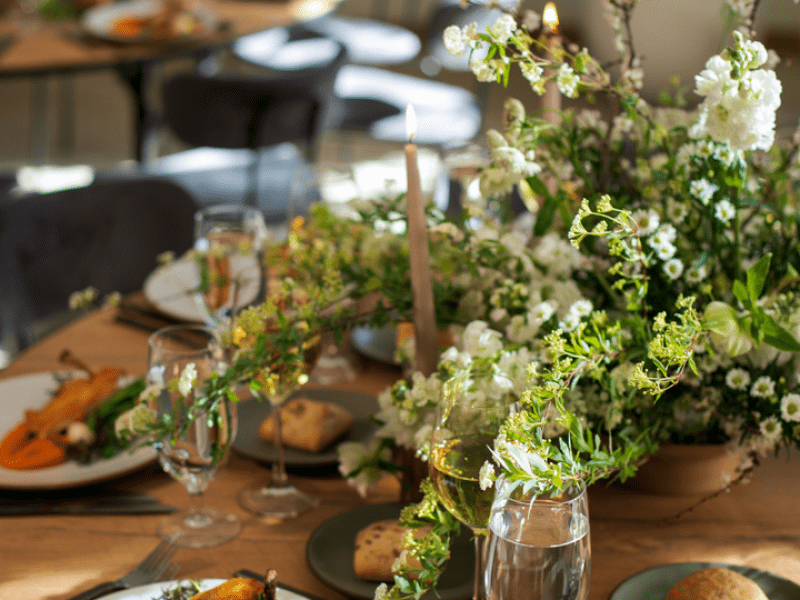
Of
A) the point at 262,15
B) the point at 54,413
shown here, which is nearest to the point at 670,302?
the point at 54,413

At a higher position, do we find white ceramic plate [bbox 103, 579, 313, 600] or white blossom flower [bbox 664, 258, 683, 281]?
white blossom flower [bbox 664, 258, 683, 281]

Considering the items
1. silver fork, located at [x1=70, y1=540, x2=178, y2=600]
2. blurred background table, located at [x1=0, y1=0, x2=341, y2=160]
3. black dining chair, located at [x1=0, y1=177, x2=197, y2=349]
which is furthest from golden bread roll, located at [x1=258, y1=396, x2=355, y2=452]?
blurred background table, located at [x1=0, y1=0, x2=341, y2=160]

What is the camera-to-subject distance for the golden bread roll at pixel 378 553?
797mm

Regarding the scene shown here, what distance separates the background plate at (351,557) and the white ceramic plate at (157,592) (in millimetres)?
50

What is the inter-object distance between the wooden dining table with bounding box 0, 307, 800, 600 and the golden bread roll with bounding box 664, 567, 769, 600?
0.09m

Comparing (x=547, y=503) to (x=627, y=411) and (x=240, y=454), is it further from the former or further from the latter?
(x=240, y=454)

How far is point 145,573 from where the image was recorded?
32.0 inches

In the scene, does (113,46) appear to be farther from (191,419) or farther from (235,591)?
(235,591)

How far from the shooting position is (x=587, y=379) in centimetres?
84

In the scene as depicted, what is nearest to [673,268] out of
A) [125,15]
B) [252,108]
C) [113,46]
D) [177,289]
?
[177,289]

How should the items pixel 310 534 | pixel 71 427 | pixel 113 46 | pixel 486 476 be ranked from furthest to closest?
pixel 113 46, pixel 71 427, pixel 310 534, pixel 486 476

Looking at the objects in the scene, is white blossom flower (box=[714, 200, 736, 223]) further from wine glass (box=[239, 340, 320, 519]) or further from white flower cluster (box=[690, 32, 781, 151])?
wine glass (box=[239, 340, 320, 519])

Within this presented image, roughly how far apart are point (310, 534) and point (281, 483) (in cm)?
10

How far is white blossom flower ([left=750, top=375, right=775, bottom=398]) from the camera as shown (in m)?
0.79
